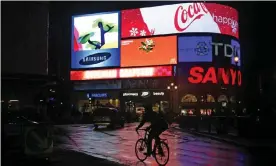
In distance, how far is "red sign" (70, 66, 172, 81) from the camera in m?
61.3

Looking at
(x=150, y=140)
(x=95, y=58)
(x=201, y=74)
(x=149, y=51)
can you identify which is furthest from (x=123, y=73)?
(x=150, y=140)

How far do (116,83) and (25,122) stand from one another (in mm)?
55494

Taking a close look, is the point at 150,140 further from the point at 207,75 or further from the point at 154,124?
the point at 207,75

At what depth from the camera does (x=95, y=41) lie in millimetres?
67938

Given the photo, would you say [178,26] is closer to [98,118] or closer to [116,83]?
[116,83]

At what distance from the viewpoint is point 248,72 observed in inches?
3521

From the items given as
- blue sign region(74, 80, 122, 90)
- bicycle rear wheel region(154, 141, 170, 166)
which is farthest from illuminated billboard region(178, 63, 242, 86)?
bicycle rear wheel region(154, 141, 170, 166)

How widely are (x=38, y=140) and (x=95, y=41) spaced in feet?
187

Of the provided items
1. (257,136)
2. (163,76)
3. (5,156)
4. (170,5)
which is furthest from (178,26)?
(5,156)

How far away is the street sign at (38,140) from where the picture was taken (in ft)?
37.9

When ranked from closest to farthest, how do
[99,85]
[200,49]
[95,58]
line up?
[200,49]
[95,58]
[99,85]

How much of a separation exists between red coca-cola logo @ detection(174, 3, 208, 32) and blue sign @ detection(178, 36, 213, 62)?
2098mm

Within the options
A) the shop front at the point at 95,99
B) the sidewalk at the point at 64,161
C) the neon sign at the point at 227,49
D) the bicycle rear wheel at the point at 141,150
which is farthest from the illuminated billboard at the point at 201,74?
the bicycle rear wheel at the point at 141,150

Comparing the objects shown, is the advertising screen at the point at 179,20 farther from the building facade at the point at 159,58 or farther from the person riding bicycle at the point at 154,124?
the person riding bicycle at the point at 154,124
